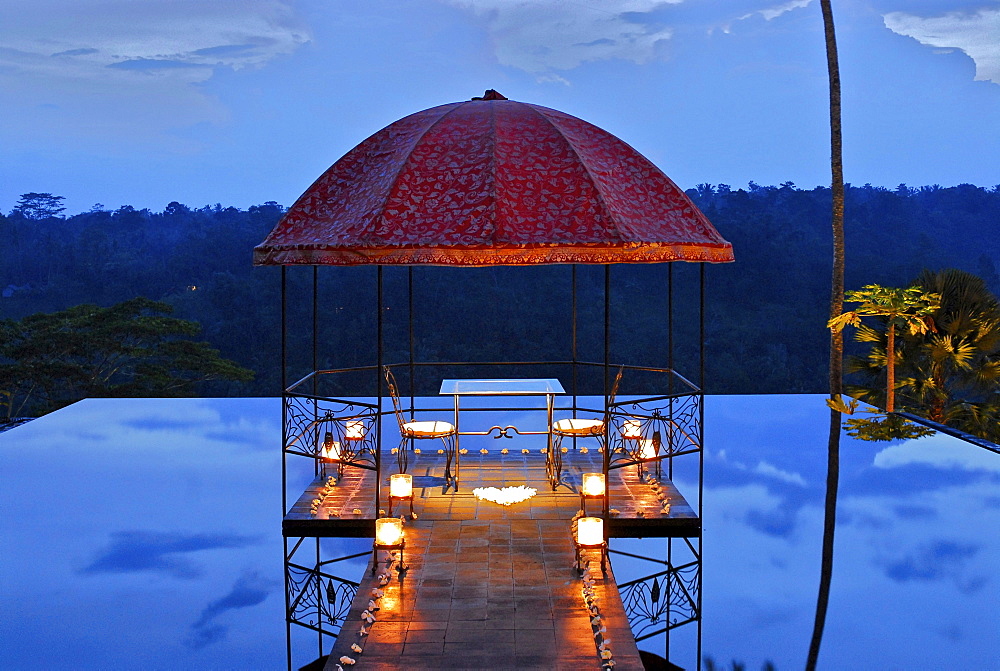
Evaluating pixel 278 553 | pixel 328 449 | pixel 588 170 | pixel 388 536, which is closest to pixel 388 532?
pixel 388 536

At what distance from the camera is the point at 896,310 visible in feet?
34.4

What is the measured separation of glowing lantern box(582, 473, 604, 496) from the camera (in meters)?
6.90

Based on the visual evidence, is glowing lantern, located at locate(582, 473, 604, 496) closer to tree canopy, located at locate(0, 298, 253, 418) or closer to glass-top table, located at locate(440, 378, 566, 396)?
glass-top table, located at locate(440, 378, 566, 396)

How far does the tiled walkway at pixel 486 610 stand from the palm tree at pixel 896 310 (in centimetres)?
538

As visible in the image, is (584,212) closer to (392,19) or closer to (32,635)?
(32,635)

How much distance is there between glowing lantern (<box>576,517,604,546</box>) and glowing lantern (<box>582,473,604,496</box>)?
84 centimetres

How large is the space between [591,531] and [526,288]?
19.6 m

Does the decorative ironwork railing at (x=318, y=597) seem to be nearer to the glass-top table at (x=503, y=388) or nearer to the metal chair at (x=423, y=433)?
the metal chair at (x=423, y=433)

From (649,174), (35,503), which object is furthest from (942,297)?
(35,503)

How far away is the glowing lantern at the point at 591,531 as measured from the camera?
6000 millimetres

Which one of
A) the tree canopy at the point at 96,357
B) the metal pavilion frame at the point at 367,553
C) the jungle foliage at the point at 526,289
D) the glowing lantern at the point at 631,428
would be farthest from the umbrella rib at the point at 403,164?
the jungle foliage at the point at 526,289

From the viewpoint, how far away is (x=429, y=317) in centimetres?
2481

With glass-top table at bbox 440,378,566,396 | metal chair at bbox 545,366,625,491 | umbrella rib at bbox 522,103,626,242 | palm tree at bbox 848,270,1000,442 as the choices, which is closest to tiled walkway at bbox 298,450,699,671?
metal chair at bbox 545,366,625,491

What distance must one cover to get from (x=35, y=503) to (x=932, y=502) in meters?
7.32
